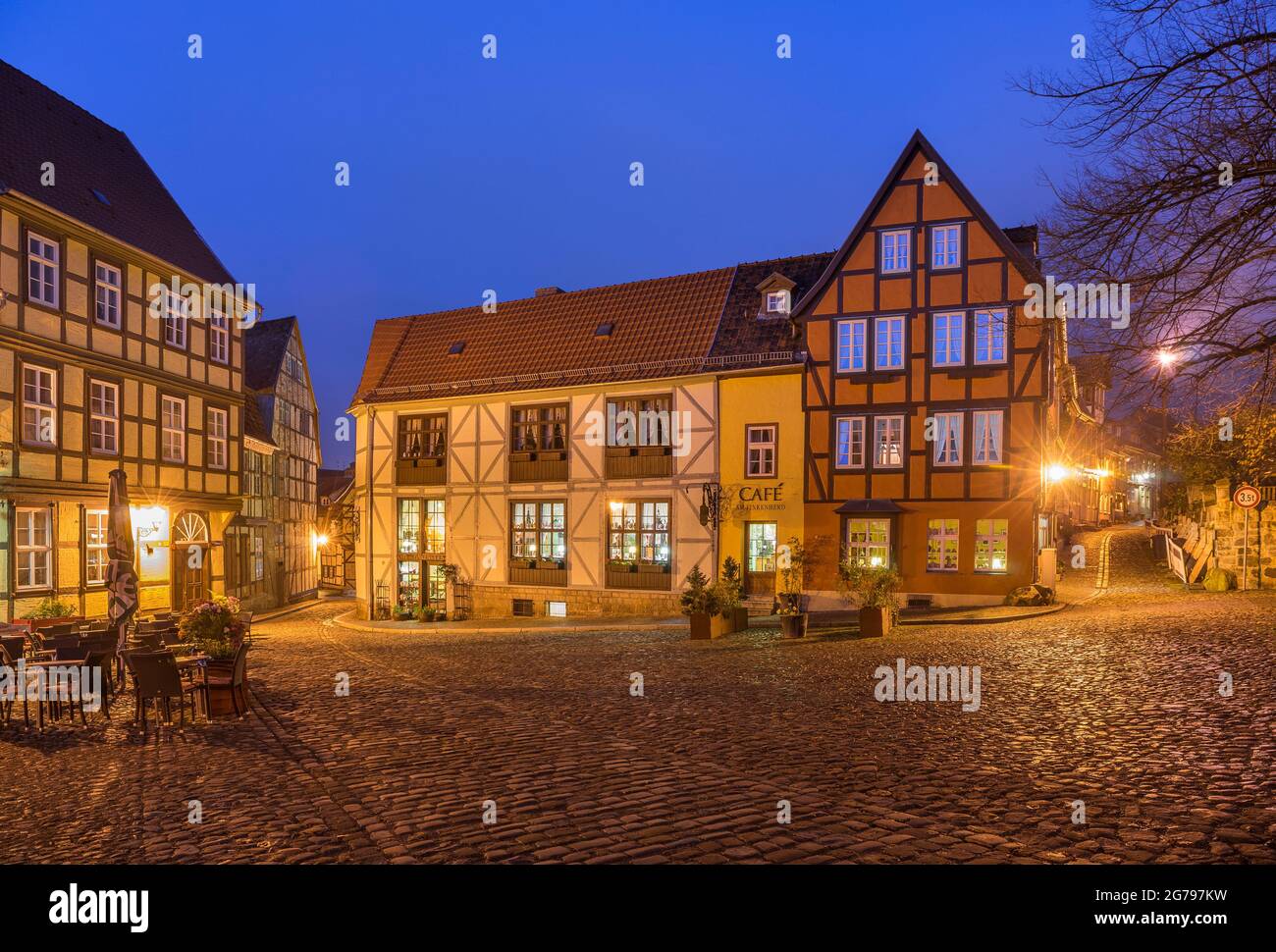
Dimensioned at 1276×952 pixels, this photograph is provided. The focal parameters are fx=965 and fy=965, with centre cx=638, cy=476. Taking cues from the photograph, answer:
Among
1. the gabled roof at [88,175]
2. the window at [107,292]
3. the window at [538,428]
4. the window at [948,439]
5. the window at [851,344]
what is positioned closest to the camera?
the gabled roof at [88,175]

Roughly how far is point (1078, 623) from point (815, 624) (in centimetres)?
560

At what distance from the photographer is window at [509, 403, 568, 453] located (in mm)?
29766

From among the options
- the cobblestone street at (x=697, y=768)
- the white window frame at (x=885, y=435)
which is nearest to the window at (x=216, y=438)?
the cobblestone street at (x=697, y=768)

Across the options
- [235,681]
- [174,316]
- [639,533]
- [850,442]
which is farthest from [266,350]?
[235,681]

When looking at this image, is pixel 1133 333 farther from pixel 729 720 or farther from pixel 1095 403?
pixel 1095 403

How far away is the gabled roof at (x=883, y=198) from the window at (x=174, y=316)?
16.6 m

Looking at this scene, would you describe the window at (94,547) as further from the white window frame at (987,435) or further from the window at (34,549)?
the white window frame at (987,435)

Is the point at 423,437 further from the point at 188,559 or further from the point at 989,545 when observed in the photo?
the point at 989,545

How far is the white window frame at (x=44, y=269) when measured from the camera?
20.2 m

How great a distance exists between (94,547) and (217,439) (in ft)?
20.7

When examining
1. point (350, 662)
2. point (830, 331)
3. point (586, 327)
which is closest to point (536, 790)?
point (350, 662)

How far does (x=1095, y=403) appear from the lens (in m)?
43.3

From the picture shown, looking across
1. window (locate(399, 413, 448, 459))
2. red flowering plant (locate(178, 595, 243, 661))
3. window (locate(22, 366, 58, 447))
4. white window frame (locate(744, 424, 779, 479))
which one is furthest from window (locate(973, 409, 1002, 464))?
window (locate(22, 366, 58, 447))

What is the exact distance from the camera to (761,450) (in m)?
26.6
